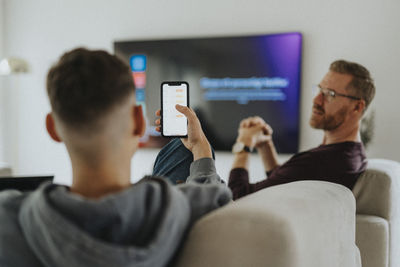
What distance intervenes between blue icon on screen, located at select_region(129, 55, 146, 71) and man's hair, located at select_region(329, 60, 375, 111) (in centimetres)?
262

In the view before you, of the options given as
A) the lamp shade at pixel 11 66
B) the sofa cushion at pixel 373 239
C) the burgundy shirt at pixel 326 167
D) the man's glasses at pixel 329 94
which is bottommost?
the sofa cushion at pixel 373 239

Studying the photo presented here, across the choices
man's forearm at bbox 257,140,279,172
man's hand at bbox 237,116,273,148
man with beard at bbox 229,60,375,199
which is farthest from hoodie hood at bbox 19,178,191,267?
man's forearm at bbox 257,140,279,172

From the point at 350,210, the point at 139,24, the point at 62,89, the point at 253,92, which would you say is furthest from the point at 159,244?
the point at 139,24

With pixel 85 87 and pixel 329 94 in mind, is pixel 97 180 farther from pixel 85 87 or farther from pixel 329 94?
pixel 329 94

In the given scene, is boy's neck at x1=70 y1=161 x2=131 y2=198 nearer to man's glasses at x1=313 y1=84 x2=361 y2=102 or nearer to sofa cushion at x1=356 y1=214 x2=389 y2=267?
sofa cushion at x1=356 y1=214 x2=389 y2=267

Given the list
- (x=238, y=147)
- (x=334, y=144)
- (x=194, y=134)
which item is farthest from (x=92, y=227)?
(x=238, y=147)

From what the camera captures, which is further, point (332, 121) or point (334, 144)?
point (332, 121)

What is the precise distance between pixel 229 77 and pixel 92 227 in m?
3.46

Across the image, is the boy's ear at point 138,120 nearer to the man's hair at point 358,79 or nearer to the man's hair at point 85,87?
the man's hair at point 85,87

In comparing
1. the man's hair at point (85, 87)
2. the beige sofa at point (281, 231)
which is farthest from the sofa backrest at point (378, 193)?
the man's hair at point (85, 87)

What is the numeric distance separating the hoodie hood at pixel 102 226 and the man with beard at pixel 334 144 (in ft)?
4.12

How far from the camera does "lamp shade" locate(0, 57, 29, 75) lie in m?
4.53

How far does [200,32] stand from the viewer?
4.22 m

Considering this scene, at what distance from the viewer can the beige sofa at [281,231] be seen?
31.2 inches
